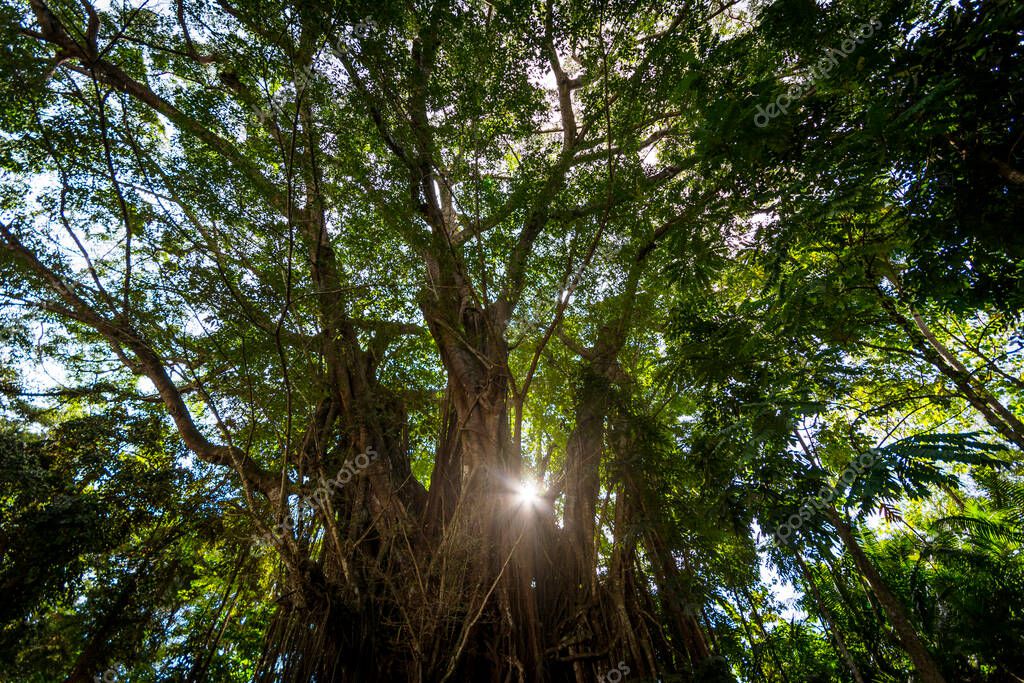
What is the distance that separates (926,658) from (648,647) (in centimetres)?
210

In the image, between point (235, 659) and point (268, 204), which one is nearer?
point (268, 204)

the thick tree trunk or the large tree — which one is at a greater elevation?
the large tree

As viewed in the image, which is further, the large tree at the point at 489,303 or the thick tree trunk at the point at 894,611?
the thick tree trunk at the point at 894,611

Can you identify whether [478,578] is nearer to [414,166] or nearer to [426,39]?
[414,166]

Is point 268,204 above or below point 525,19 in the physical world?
below

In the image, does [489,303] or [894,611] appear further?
[489,303]

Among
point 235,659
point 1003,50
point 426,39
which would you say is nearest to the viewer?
point 1003,50

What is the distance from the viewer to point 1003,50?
1.54 meters

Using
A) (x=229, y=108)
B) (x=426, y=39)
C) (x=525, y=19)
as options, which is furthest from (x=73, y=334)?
(x=525, y=19)

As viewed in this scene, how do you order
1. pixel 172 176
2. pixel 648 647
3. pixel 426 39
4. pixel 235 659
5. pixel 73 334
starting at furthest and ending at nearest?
1. pixel 235 659
2. pixel 73 334
3. pixel 426 39
4. pixel 172 176
5. pixel 648 647

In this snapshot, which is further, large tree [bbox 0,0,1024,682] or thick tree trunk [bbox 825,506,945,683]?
thick tree trunk [bbox 825,506,945,683]

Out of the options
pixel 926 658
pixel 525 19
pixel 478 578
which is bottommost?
pixel 926 658

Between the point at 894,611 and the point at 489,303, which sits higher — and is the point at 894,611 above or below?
below

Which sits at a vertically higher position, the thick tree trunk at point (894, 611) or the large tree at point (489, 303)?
the large tree at point (489, 303)
